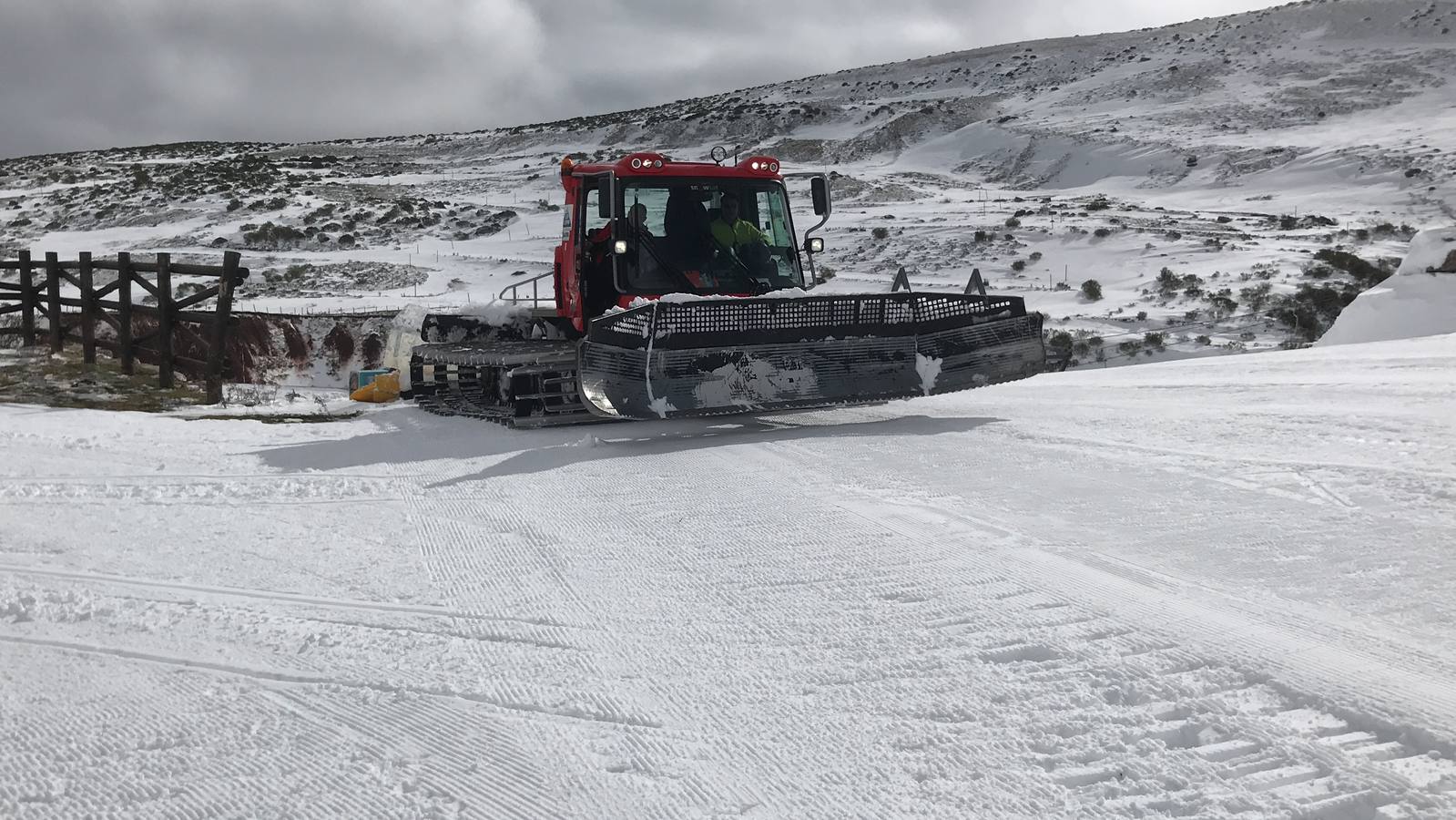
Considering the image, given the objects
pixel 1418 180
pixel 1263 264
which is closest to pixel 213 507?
pixel 1263 264

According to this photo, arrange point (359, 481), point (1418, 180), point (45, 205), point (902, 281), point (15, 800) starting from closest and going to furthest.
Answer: point (15, 800), point (359, 481), point (902, 281), point (1418, 180), point (45, 205)

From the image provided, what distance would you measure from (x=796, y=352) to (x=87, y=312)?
31.3ft

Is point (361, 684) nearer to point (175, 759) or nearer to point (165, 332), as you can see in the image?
point (175, 759)

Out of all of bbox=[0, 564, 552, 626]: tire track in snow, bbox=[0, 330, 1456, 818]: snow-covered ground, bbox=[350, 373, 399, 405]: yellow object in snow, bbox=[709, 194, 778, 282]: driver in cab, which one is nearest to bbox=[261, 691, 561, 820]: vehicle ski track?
bbox=[0, 330, 1456, 818]: snow-covered ground

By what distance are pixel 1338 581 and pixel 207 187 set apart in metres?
50.1

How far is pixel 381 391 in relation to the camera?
12.2 metres

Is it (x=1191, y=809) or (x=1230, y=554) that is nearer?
(x=1191, y=809)

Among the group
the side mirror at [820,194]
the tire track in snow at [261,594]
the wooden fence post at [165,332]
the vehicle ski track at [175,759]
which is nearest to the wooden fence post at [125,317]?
the wooden fence post at [165,332]

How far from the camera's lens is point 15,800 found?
2258 millimetres

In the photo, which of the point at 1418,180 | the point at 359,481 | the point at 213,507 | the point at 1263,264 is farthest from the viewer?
the point at 1418,180

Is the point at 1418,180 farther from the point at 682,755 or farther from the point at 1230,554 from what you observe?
the point at 682,755

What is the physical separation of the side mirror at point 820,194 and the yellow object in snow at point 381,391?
579cm

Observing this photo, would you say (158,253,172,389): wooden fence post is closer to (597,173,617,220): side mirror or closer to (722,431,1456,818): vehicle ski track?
(597,173,617,220): side mirror

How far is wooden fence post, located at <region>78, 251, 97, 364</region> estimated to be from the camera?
12695 millimetres
